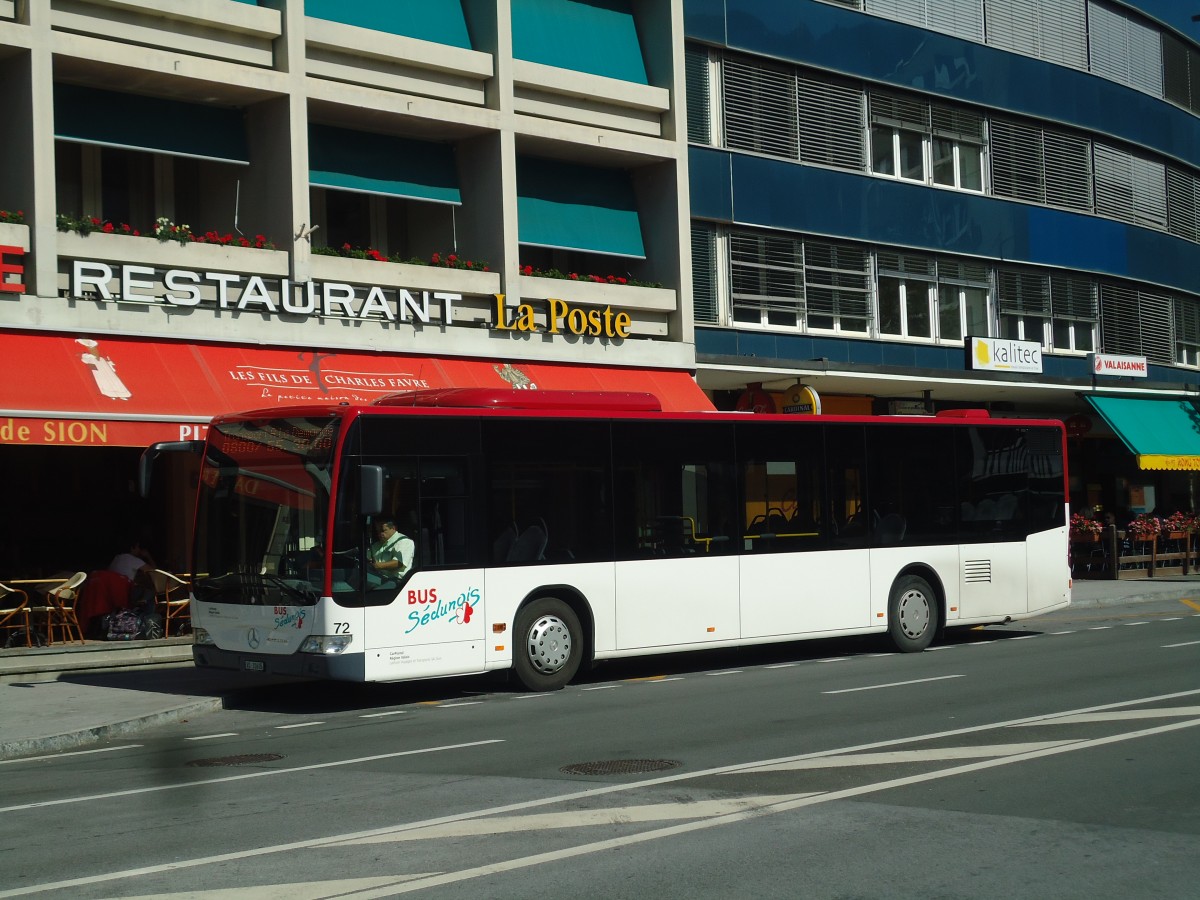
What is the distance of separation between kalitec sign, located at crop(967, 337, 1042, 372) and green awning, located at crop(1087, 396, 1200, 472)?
9.38 ft

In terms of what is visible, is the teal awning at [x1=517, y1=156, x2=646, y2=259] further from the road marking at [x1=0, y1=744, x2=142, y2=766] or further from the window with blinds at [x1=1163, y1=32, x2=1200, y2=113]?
the window with blinds at [x1=1163, y1=32, x2=1200, y2=113]

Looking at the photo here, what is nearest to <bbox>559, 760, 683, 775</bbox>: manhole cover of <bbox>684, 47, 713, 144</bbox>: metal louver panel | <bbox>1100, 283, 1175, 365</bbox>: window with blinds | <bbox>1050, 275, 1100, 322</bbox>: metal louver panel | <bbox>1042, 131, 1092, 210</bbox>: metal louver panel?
<bbox>684, 47, 713, 144</bbox>: metal louver panel

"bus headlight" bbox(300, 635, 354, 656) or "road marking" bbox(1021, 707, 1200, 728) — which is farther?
"bus headlight" bbox(300, 635, 354, 656)

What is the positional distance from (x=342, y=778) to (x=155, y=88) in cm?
1352

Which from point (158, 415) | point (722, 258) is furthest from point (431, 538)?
point (722, 258)

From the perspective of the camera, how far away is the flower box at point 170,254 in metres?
19.0

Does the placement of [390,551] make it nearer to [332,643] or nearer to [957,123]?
[332,643]

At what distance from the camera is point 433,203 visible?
24.4 meters

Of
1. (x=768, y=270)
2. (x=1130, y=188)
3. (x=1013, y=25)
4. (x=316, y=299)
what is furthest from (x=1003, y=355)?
(x=316, y=299)

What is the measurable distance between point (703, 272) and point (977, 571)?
9354 millimetres

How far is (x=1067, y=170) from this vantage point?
34531 mm

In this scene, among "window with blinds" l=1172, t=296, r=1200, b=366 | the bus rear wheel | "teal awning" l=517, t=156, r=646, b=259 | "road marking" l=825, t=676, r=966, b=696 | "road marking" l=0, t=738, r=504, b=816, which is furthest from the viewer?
"window with blinds" l=1172, t=296, r=1200, b=366

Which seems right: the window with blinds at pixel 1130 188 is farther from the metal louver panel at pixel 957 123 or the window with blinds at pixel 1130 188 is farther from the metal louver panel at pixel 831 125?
the metal louver panel at pixel 831 125

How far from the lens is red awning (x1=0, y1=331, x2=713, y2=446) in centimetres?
1714
